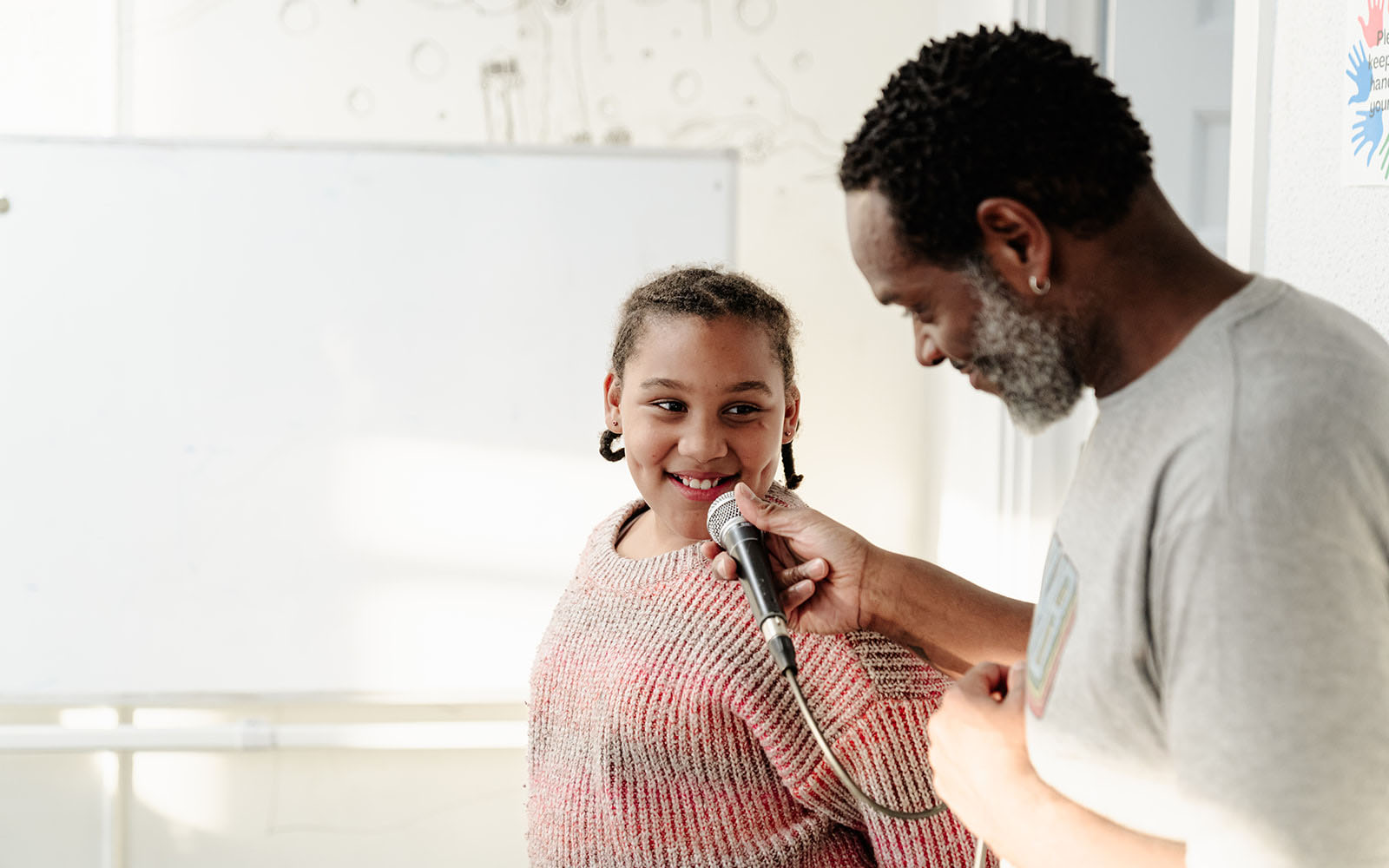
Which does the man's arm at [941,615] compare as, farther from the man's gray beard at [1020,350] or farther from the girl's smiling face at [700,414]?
the man's gray beard at [1020,350]

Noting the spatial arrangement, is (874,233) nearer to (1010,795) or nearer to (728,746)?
(1010,795)

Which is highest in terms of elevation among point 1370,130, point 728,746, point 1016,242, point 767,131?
point 767,131

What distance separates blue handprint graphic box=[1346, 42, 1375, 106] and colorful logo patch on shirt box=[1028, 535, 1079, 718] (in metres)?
0.60

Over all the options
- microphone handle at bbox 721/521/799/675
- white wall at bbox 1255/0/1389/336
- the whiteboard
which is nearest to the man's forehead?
microphone handle at bbox 721/521/799/675

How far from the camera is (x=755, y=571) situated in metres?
1.16

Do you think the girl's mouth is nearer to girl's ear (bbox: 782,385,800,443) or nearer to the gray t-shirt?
girl's ear (bbox: 782,385,800,443)

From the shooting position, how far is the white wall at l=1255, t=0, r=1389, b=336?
1.07 metres

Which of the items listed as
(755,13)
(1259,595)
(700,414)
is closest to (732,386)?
(700,414)

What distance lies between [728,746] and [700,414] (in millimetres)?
370

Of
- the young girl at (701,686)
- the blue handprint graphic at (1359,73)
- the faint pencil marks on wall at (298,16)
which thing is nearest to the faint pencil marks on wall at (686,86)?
the faint pencil marks on wall at (298,16)

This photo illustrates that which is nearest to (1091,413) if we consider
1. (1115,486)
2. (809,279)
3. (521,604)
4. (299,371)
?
(809,279)

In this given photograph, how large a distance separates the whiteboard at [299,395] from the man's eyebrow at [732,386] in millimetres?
1041

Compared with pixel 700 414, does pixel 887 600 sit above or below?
below

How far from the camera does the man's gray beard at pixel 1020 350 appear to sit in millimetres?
733
